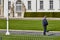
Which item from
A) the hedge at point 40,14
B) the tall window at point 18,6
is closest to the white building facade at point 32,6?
the tall window at point 18,6

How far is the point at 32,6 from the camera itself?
62938 mm

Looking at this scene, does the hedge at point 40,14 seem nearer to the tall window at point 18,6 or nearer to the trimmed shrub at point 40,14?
the trimmed shrub at point 40,14

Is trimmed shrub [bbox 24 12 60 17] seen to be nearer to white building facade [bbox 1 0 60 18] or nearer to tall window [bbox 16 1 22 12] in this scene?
white building facade [bbox 1 0 60 18]

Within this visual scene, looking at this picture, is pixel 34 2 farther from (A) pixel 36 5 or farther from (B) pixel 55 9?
(B) pixel 55 9

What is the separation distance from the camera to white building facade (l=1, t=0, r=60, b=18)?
61938mm

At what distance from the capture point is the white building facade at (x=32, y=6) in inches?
2438

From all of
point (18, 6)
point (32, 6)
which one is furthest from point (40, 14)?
point (18, 6)

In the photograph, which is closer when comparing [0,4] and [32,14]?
[32,14]

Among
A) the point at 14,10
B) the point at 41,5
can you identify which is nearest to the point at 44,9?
the point at 41,5

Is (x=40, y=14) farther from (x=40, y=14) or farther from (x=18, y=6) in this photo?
(x=18, y=6)

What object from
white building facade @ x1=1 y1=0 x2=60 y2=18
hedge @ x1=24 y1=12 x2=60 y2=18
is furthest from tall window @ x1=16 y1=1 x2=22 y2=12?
hedge @ x1=24 y1=12 x2=60 y2=18

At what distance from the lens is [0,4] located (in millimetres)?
64250

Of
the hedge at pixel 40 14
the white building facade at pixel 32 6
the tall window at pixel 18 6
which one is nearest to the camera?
the hedge at pixel 40 14

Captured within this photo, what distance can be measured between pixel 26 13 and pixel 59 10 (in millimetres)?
6829
